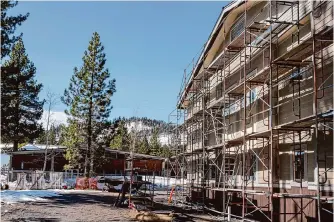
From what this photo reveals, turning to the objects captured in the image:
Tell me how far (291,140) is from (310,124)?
1.74 meters

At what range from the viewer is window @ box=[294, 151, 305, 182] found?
12.5m

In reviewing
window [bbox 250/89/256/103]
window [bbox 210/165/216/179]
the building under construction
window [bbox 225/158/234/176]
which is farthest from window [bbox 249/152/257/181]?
window [bbox 210/165/216/179]

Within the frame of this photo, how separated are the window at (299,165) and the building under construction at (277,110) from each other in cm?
3

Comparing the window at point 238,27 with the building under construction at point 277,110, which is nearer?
the building under construction at point 277,110

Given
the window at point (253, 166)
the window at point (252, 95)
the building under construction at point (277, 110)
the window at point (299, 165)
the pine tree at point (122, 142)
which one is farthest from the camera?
the pine tree at point (122, 142)

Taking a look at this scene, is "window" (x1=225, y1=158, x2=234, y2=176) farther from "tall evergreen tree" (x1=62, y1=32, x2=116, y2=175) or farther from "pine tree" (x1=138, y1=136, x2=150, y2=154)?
"pine tree" (x1=138, y1=136, x2=150, y2=154)

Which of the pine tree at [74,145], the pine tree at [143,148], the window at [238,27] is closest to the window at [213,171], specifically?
the window at [238,27]

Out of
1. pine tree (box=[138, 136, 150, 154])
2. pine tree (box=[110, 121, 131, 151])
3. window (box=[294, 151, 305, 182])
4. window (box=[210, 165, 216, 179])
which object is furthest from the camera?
pine tree (box=[110, 121, 131, 151])

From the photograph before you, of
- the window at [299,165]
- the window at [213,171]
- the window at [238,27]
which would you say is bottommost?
the window at [213,171]

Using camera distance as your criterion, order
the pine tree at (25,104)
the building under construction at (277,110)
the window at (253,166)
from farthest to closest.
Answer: the pine tree at (25,104) → the window at (253,166) → the building under construction at (277,110)

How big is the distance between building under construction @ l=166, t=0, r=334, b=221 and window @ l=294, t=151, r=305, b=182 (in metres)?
0.03

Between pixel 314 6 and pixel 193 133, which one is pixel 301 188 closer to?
pixel 314 6

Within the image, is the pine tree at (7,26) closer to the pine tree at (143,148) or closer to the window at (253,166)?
the window at (253,166)

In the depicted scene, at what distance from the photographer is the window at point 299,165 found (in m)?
12.5
